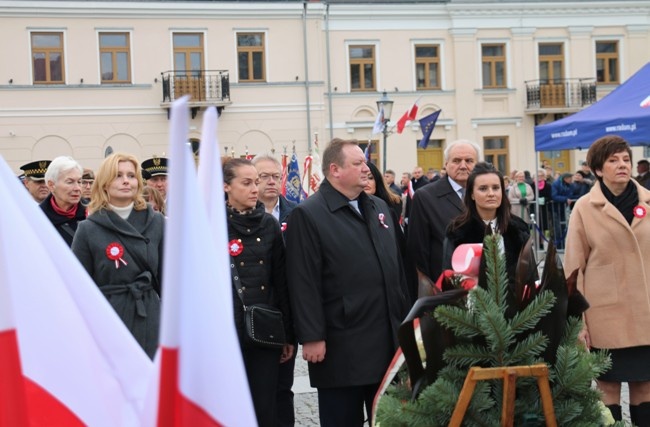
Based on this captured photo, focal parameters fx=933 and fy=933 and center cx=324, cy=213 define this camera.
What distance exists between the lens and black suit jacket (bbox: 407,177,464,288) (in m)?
5.74

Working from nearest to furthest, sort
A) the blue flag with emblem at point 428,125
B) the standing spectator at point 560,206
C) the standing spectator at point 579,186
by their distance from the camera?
the standing spectator at point 560,206, the standing spectator at point 579,186, the blue flag with emblem at point 428,125

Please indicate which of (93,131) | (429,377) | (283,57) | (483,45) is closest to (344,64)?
(283,57)

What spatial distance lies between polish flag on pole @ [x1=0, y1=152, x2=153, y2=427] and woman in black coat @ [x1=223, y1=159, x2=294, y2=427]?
9.53 feet

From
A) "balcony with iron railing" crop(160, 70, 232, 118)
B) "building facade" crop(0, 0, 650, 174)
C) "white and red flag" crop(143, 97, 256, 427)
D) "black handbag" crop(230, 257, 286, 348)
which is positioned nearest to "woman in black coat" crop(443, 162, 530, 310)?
"black handbag" crop(230, 257, 286, 348)

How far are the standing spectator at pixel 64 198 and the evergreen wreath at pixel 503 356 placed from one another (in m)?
3.26

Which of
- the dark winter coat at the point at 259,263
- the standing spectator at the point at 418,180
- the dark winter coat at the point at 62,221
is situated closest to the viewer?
the dark winter coat at the point at 259,263

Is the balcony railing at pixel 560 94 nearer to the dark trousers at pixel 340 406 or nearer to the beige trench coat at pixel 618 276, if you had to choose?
the beige trench coat at pixel 618 276

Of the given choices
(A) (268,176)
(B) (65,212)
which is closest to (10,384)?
(B) (65,212)

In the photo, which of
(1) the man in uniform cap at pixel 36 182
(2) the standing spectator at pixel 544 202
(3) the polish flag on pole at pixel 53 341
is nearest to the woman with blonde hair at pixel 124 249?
(3) the polish flag on pole at pixel 53 341

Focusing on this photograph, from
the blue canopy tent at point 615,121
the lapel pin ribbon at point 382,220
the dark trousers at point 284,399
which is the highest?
the blue canopy tent at point 615,121

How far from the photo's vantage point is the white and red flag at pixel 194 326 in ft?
5.47

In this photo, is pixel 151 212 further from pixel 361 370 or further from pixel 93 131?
pixel 93 131

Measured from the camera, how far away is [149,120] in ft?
110

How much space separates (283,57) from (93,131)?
7356 mm
